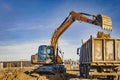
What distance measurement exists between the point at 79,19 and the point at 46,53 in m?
4.64

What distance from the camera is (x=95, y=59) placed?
20906 millimetres

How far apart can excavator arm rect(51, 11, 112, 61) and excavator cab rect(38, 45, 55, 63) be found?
1.09m

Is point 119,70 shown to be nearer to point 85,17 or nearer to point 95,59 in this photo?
point 95,59

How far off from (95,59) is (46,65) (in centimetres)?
865

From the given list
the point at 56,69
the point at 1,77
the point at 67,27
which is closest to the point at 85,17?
the point at 67,27

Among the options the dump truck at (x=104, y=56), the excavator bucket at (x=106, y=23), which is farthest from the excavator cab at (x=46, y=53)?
the dump truck at (x=104, y=56)

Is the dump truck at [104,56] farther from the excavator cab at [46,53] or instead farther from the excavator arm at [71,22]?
the excavator cab at [46,53]

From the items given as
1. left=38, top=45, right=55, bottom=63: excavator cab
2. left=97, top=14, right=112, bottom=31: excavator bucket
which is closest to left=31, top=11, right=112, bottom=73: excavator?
left=38, top=45, right=55, bottom=63: excavator cab

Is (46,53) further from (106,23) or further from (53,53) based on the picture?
(106,23)

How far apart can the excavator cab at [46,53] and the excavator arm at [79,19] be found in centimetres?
109

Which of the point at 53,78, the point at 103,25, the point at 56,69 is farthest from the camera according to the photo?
the point at 56,69

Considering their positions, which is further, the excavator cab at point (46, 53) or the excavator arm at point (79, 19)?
the excavator cab at point (46, 53)

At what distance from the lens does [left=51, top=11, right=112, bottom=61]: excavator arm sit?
Answer: 2250cm

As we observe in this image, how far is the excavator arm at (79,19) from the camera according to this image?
22500mm
